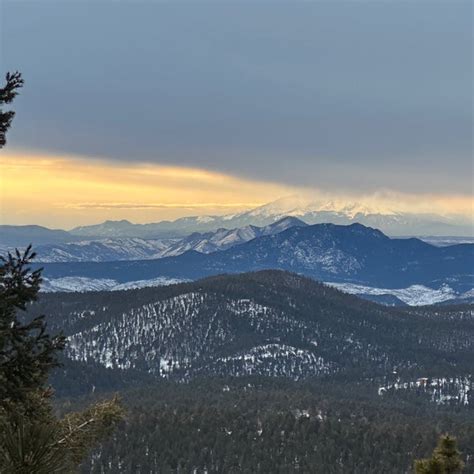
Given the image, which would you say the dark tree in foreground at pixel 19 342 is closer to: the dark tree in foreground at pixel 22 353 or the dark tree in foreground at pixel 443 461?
the dark tree in foreground at pixel 22 353

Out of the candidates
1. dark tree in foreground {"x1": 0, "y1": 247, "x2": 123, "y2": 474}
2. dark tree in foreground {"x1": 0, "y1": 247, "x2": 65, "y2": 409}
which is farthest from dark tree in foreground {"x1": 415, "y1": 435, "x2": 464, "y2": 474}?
dark tree in foreground {"x1": 0, "y1": 247, "x2": 65, "y2": 409}

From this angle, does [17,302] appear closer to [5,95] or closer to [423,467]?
[5,95]

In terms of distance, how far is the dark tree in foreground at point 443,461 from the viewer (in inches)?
800

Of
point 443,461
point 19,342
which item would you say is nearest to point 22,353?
point 19,342

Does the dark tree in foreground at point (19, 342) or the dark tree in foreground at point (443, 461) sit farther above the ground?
the dark tree in foreground at point (19, 342)

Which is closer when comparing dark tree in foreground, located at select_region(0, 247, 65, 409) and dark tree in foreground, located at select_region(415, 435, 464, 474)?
dark tree in foreground, located at select_region(0, 247, 65, 409)

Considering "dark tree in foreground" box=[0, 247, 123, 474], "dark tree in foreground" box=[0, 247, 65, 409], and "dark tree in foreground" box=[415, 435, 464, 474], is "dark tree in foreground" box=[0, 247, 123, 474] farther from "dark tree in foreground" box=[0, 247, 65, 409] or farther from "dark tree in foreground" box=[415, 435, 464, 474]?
"dark tree in foreground" box=[415, 435, 464, 474]

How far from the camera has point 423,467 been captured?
2041cm

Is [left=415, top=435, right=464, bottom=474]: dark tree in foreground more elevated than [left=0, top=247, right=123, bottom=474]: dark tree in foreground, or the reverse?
[left=0, top=247, right=123, bottom=474]: dark tree in foreground

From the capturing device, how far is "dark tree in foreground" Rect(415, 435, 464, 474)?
20.3 meters

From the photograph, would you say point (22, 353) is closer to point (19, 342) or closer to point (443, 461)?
point (19, 342)

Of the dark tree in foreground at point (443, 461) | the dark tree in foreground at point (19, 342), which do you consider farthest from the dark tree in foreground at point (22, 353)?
the dark tree in foreground at point (443, 461)

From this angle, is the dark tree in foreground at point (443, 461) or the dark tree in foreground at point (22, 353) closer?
the dark tree in foreground at point (22, 353)

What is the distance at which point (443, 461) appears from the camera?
67.2 ft
